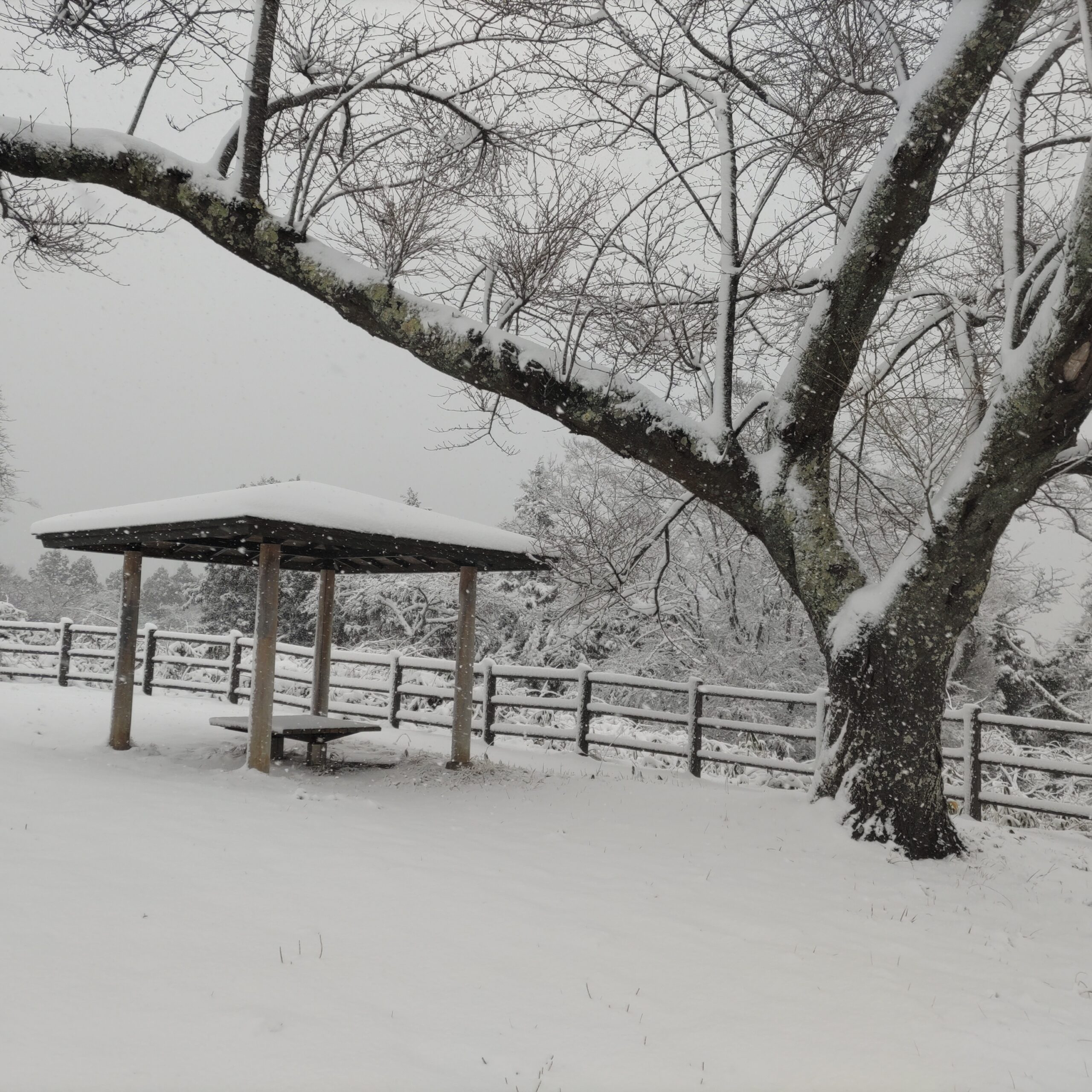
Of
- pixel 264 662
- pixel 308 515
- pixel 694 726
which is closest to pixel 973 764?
pixel 694 726

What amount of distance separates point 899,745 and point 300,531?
5.05 meters

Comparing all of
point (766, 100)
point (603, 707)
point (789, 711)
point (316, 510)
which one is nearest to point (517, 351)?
point (316, 510)

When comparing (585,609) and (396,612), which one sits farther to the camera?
(396,612)

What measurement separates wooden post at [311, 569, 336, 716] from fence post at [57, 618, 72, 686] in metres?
7.25

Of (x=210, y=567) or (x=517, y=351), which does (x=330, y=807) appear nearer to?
(x=517, y=351)

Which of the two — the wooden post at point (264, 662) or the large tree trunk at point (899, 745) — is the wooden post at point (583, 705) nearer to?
the wooden post at point (264, 662)

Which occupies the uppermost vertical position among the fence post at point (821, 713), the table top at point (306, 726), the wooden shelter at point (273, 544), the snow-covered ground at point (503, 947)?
the wooden shelter at point (273, 544)

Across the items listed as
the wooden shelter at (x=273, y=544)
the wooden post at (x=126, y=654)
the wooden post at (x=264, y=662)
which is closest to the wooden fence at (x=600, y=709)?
the wooden shelter at (x=273, y=544)

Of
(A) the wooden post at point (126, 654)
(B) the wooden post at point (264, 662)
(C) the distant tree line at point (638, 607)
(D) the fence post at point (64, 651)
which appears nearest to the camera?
(B) the wooden post at point (264, 662)

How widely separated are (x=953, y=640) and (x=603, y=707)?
511 cm

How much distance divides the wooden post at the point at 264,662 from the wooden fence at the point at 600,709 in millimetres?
3656

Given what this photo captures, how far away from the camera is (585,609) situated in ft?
30.9

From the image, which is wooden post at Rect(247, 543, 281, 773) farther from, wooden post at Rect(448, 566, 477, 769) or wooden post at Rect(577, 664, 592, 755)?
wooden post at Rect(577, 664, 592, 755)

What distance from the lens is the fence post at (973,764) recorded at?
8.70 meters
